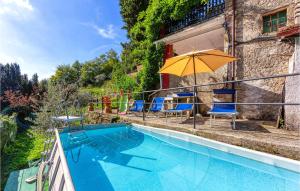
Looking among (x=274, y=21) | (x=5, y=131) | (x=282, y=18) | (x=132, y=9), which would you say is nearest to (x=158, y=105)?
(x=274, y=21)

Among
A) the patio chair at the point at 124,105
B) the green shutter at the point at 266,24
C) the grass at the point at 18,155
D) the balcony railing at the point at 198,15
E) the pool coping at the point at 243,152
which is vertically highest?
the balcony railing at the point at 198,15

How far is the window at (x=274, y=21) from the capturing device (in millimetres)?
6529

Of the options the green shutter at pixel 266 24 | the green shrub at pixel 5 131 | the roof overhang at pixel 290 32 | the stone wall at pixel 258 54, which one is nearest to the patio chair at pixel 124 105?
the stone wall at pixel 258 54

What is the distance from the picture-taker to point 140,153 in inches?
191

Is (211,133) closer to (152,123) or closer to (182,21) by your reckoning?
(152,123)

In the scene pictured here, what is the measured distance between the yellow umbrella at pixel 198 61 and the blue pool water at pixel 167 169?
2.31 metres

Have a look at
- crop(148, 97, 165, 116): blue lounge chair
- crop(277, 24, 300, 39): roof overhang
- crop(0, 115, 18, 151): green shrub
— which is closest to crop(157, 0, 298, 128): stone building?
crop(277, 24, 300, 39): roof overhang

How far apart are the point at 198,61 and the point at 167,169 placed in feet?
12.3

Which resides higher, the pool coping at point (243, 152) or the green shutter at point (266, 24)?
the green shutter at point (266, 24)

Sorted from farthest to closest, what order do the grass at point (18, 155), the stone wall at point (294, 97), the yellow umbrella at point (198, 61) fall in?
the yellow umbrella at point (198, 61) < the grass at point (18, 155) < the stone wall at point (294, 97)

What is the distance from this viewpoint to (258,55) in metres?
Result: 6.95

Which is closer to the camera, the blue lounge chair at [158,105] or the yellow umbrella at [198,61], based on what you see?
the yellow umbrella at [198,61]

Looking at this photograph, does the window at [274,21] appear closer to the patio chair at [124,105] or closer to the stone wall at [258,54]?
the stone wall at [258,54]

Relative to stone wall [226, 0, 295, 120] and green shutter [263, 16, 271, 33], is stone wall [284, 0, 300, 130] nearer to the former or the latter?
stone wall [226, 0, 295, 120]
